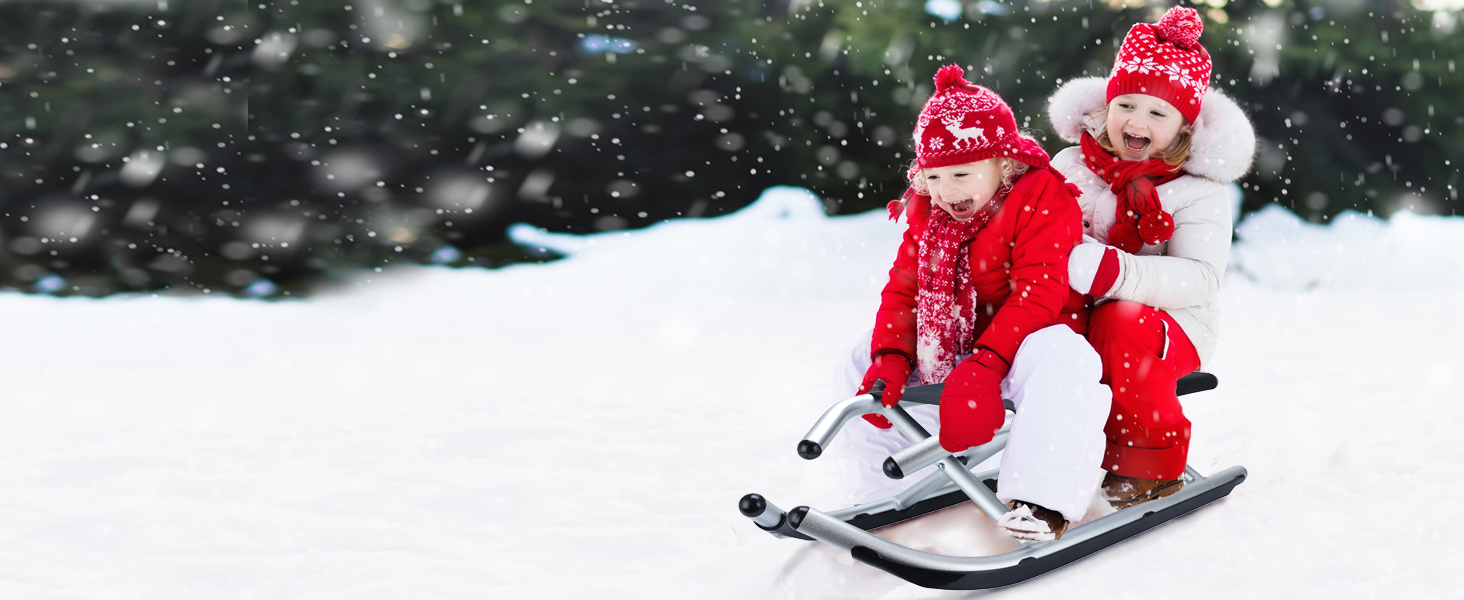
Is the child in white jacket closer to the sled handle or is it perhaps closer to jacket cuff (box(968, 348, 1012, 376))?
jacket cuff (box(968, 348, 1012, 376))

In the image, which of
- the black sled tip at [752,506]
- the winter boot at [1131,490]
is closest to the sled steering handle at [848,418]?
the black sled tip at [752,506]

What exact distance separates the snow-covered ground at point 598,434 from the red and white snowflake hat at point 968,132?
2.42 feet

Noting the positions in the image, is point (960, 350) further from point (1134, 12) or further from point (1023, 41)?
point (1134, 12)

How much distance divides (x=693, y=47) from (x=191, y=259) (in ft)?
11.6

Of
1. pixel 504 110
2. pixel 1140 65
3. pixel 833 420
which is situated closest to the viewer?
pixel 833 420

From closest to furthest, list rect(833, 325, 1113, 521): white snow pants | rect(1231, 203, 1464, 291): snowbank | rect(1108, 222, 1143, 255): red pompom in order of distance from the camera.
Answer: rect(833, 325, 1113, 521): white snow pants → rect(1108, 222, 1143, 255): red pompom → rect(1231, 203, 1464, 291): snowbank

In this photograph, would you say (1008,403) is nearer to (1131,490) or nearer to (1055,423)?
(1055,423)

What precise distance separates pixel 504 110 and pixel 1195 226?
217 inches

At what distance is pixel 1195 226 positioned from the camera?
6.50ft

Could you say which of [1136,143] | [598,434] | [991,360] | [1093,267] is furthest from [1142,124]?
[598,434]

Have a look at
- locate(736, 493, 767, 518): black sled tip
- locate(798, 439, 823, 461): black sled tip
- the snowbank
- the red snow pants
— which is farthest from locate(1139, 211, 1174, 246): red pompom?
the snowbank

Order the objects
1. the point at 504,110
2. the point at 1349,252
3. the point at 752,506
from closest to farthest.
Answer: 1. the point at 752,506
2. the point at 1349,252
3. the point at 504,110

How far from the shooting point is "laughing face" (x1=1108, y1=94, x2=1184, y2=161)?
2041 millimetres

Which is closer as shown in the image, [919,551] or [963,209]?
[919,551]
